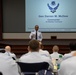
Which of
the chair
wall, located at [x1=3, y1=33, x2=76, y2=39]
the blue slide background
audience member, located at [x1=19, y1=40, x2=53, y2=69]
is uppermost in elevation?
the blue slide background

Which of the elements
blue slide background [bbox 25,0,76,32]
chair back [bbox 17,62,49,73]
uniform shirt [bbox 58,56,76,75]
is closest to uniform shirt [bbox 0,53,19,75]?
chair back [bbox 17,62,49,73]

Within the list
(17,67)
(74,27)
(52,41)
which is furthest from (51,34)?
(17,67)

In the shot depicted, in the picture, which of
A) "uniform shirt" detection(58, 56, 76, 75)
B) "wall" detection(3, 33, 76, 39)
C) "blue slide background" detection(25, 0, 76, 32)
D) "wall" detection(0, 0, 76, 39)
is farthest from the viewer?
"wall" detection(0, 0, 76, 39)

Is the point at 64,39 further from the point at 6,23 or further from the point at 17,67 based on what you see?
the point at 17,67

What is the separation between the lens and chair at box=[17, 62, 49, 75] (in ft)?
9.91

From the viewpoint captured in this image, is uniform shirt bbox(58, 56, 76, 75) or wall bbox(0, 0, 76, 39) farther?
wall bbox(0, 0, 76, 39)

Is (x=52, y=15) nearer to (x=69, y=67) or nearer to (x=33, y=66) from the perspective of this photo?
(x=33, y=66)

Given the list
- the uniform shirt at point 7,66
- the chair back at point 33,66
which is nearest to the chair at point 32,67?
the chair back at point 33,66

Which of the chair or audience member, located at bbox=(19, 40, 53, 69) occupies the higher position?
audience member, located at bbox=(19, 40, 53, 69)

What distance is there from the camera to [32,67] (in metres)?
3.04

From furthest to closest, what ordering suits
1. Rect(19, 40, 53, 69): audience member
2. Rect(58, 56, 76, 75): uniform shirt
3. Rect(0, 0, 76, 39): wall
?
Rect(0, 0, 76, 39): wall → Rect(19, 40, 53, 69): audience member → Rect(58, 56, 76, 75): uniform shirt

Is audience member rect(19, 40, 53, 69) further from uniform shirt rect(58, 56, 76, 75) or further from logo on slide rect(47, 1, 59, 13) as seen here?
logo on slide rect(47, 1, 59, 13)

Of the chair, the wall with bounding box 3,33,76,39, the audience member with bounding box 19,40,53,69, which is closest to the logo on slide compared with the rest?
the wall with bounding box 3,33,76,39

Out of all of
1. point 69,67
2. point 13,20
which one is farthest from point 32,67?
point 13,20
